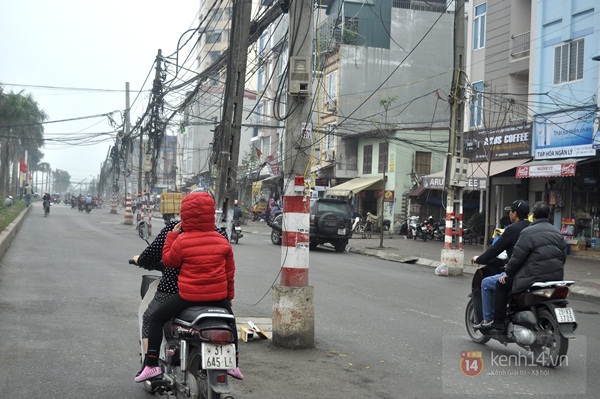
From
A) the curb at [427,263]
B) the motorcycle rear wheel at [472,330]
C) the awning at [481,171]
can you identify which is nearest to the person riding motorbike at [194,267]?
the motorcycle rear wheel at [472,330]

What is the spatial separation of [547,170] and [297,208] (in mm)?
16644

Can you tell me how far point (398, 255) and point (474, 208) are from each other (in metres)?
10.3

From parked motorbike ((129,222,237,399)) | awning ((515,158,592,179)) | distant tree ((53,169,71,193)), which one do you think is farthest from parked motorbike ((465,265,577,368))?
distant tree ((53,169,71,193))

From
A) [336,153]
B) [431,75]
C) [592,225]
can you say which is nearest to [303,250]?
[592,225]

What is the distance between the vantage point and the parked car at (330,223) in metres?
23.7

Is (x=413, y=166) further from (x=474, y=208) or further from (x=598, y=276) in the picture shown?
(x=598, y=276)

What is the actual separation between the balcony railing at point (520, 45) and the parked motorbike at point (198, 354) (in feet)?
→ 77.5

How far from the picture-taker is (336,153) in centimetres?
4053

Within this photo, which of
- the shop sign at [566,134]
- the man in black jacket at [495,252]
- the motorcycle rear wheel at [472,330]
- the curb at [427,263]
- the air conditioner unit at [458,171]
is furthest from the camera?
the shop sign at [566,134]

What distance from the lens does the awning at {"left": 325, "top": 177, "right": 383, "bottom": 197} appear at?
36656mm

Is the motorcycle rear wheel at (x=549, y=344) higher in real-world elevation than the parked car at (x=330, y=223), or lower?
lower

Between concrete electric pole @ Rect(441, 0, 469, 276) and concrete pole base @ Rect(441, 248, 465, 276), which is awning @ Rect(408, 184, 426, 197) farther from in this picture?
concrete pole base @ Rect(441, 248, 465, 276)

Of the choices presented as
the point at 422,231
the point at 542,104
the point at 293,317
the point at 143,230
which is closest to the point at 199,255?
the point at 143,230

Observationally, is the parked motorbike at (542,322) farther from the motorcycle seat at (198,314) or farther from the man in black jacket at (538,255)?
the motorcycle seat at (198,314)
